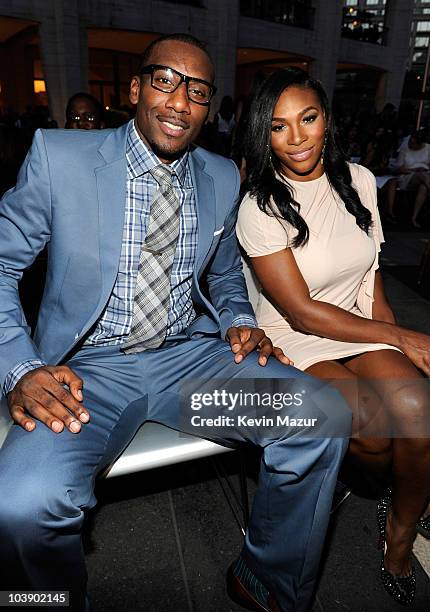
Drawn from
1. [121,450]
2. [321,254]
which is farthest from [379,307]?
[121,450]

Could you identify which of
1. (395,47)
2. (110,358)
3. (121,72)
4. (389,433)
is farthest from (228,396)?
(395,47)

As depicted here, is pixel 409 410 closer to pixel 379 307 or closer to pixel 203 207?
pixel 379 307

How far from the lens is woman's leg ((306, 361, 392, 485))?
5.64 ft

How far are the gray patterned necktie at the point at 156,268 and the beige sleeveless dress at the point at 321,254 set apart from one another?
1.27ft

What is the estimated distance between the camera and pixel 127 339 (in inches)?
70.6

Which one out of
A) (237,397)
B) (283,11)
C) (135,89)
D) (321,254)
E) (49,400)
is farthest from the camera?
(283,11)

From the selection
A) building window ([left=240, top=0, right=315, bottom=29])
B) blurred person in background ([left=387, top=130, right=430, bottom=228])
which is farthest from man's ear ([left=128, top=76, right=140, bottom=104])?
building window ([left=240, top=0, right=315, bottom=29])

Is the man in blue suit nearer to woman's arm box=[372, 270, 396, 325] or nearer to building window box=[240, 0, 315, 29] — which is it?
woman's arm box=[372, 270, 396, 325]

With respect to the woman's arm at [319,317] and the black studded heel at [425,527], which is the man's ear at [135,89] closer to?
the woman's arm at [319,317]

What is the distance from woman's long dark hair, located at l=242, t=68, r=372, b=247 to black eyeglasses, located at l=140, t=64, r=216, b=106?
34cm

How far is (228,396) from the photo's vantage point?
1.72 metres

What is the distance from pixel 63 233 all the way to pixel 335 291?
3.96ft

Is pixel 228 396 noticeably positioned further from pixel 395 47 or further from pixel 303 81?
pixel 395 47

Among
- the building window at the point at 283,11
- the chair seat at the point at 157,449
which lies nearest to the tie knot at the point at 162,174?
the chair seat at the point at 157,449
